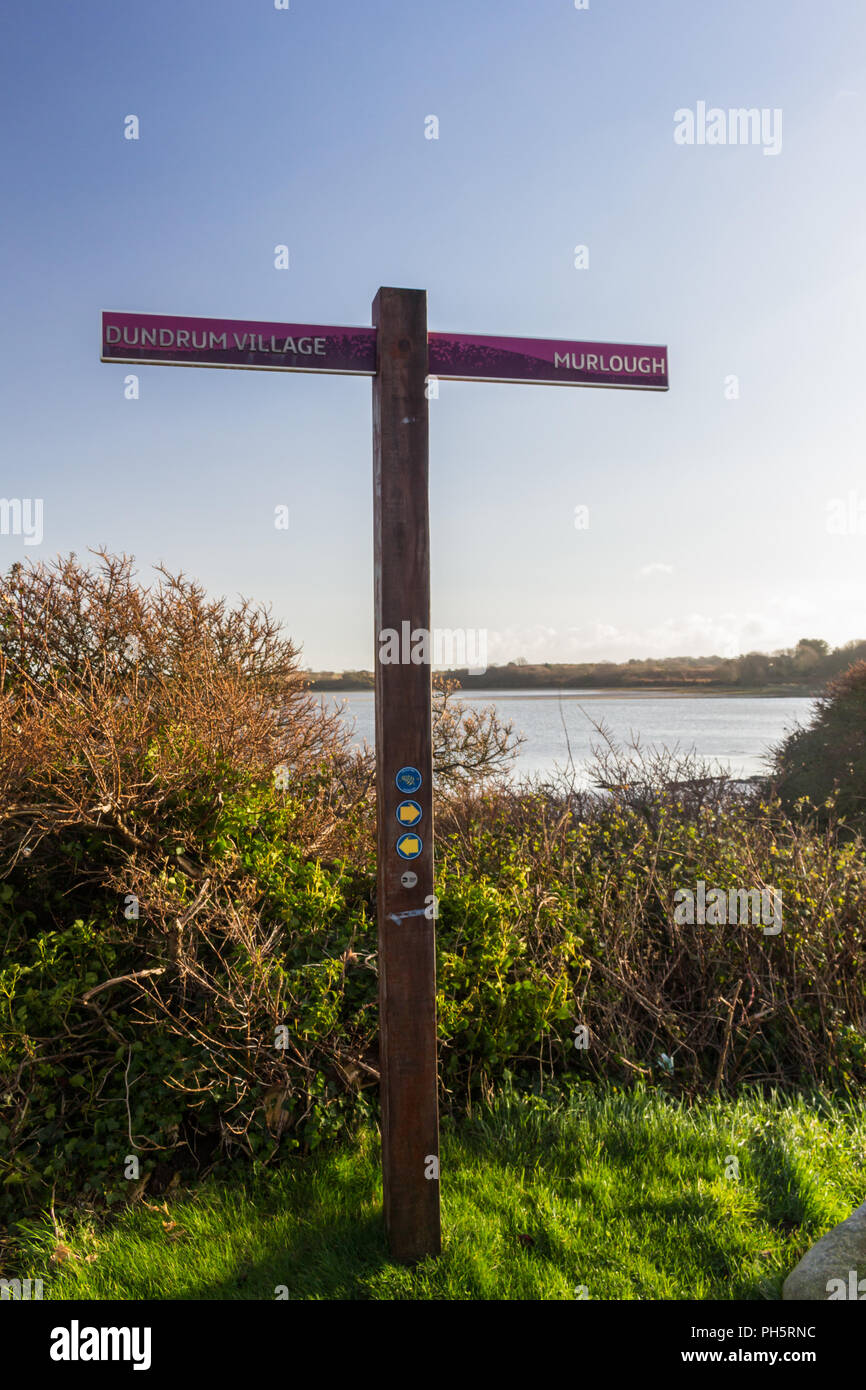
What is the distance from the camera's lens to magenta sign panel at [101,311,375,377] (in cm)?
327

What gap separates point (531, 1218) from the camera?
11.2 feet

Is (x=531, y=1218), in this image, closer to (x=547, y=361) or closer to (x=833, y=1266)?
(x=833, y=1266)

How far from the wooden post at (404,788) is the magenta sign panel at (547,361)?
7.2 inches

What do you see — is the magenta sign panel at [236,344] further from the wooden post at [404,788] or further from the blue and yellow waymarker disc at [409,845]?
the blue and yellow waymarker disc at [409,845]

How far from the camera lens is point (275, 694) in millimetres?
6898

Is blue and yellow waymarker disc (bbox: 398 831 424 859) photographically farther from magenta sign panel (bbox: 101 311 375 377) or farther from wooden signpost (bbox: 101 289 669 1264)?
magenta sign panel (bbox: 101 311 375 377)

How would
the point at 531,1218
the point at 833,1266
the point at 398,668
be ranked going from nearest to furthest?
1. the point at 833,1266
2. the point at 398,668
3. the point at 531,1218

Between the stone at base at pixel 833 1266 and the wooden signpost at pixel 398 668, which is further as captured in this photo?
the wooden signpost at pixel 398 668

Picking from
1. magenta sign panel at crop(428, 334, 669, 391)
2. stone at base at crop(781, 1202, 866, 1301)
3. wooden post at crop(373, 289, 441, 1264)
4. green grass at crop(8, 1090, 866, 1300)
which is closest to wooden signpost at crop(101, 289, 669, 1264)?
wooden post at crop(373, 289, 441, 1264)

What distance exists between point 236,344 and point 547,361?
1.21 meters

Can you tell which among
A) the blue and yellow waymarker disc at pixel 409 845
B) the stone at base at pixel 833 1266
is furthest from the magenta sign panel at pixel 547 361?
the stone at base at pixel 833 1266

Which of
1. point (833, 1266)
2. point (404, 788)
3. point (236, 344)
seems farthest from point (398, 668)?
point (833, 1266)

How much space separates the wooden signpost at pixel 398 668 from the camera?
327cm

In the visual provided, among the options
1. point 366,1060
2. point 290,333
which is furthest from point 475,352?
point 366,1060
